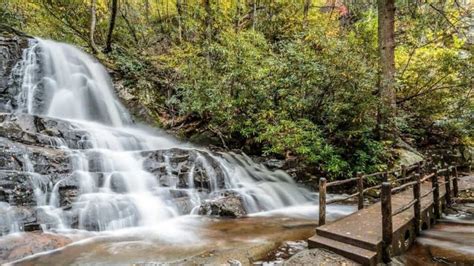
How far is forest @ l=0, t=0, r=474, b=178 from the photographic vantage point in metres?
9.68

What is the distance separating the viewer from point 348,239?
4250 mm

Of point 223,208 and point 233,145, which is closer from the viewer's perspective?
point 223,208

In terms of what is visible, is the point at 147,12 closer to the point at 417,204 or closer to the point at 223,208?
the point at 223,208

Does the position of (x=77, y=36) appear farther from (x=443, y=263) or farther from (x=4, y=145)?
(x=443, y=263)

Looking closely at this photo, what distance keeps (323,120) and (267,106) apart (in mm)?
1863

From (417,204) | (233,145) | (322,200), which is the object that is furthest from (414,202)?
(233,145)

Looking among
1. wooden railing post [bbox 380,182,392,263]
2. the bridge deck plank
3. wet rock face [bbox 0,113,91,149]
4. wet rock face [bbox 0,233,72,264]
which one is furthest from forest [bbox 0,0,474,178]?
wet rock face [bbox 0,233,72,264]

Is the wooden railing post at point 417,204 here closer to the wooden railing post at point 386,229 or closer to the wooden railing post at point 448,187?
the wooden railing post at point 386,229

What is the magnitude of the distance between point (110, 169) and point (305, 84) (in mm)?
5997

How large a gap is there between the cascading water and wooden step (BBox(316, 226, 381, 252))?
3.42 m

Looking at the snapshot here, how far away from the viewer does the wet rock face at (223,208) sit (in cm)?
714

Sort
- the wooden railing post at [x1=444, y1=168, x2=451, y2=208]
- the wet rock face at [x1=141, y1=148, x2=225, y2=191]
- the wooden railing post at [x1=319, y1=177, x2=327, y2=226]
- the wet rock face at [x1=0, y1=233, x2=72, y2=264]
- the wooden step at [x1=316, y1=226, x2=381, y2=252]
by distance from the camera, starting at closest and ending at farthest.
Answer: the wooden step at [x1=316, y1=226, x2=381, y2=252]
the wet rock face at [x1=0, y1=233, x2=72, y2=264]
the wooden railing post at [x1=319, y1=177, x2=327, y2=226]
the wooden railing post at [x1=444, y1=168, x2=451, y2=208]
the wet rock face at [x1=141, y1=148, x2=225, y2=191]

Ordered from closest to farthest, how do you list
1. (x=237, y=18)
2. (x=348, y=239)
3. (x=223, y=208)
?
(x=348, y=239)
(x=223, y=208)
(x=237, y=18)

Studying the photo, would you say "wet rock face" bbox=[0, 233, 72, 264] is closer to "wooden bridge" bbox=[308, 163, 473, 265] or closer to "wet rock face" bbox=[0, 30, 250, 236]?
"wet rock face" bbox=[0, 30, 250, 236]
